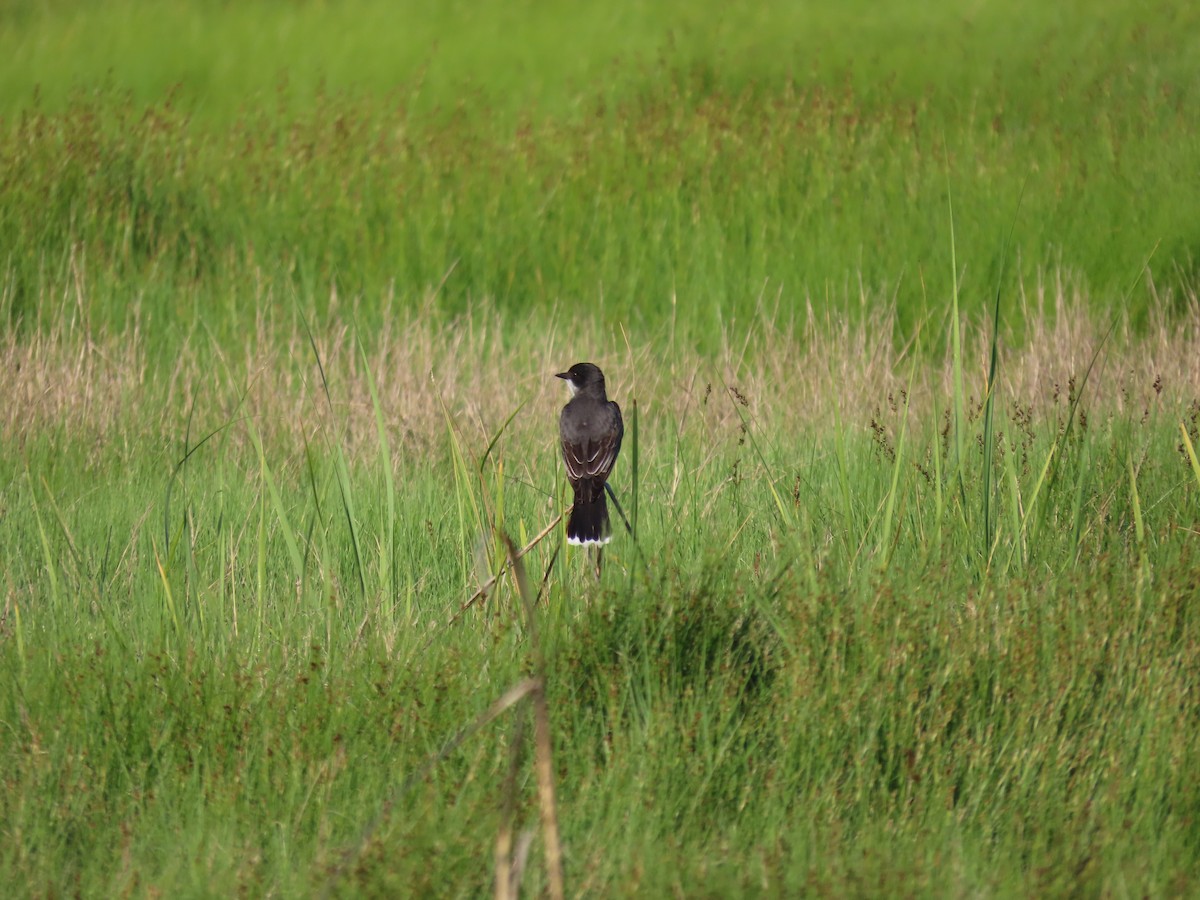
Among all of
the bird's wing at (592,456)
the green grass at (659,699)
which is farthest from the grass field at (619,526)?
the bird's wing at (592,456)

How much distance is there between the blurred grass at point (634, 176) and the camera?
28.8 ft

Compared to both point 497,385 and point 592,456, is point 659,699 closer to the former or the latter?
point 592,456

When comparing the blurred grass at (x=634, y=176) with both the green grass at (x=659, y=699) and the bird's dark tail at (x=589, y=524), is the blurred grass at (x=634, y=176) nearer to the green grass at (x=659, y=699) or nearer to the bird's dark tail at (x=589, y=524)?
the green grass at (x=659, y=699)

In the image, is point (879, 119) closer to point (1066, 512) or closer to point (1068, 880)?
point (1066, 512)

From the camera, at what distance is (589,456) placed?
13.7 ft

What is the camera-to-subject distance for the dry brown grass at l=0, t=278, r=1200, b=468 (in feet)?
19.4

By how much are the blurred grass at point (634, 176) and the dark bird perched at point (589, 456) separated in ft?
10.0

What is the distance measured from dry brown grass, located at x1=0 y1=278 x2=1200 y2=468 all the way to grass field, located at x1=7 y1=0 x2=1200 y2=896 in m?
0.04

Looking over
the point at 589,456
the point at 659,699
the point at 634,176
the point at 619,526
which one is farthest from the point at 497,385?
the point at 634,176

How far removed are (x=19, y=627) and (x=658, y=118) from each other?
28.7 feet

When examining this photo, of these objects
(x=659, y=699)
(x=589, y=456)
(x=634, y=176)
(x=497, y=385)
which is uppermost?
(x=634, y=176)

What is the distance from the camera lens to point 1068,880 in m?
2.68

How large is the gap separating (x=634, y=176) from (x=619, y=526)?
256 inches

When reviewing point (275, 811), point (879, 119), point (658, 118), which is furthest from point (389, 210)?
point (275, 811)
